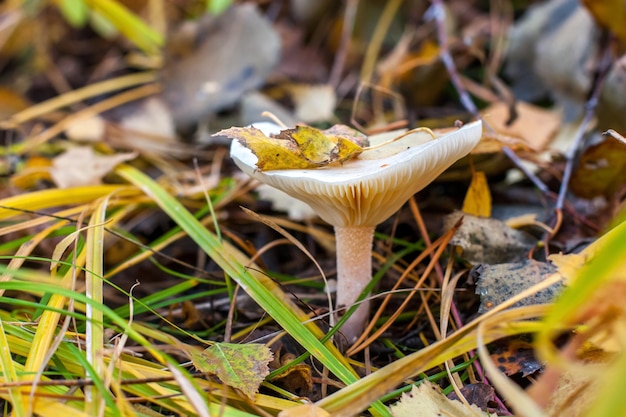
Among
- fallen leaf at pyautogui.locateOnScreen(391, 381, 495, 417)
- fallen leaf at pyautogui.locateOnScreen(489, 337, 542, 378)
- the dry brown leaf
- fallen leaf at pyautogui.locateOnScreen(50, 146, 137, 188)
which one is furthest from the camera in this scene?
the dry brown leaf

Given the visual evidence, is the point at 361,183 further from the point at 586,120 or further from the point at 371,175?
the point at 586,120

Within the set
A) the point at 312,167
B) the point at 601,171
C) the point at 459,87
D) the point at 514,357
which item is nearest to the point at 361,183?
the point at 312,167

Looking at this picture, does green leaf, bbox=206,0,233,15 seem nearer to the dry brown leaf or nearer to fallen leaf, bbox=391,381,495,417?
the dry brown leaf

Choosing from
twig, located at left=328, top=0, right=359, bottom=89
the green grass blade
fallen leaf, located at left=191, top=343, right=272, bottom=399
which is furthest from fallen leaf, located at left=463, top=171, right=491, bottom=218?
twig, located at left=328, top=0, right=359, bottom=89

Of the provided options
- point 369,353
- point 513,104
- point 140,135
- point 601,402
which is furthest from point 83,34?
point 601,402

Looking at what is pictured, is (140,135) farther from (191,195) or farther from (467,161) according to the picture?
(467,161)

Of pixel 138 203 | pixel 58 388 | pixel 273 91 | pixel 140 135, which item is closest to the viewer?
pixel 58 388
